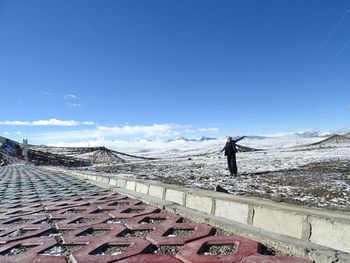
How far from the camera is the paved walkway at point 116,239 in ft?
7.41

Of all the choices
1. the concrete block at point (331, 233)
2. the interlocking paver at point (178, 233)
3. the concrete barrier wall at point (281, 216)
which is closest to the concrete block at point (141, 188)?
the concrete barrier wall at point (281, 216)

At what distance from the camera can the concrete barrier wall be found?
2260 millimetres

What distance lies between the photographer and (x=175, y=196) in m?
4.54

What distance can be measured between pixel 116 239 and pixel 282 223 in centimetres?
138

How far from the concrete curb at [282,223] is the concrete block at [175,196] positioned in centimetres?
28

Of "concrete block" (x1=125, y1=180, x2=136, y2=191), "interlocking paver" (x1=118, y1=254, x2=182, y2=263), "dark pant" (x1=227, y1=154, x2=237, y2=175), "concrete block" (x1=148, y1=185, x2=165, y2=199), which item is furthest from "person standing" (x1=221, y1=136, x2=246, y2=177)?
"interlocking paver" (x1=118, y1=254, x2=182, y2=263)

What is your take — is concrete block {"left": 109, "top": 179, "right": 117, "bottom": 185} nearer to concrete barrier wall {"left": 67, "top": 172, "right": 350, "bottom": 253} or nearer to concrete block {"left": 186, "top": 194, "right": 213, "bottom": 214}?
concrete barrier wall {"left": 67, "top": 172, "right": 350, "bottom": 253}

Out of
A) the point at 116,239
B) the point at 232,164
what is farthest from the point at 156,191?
the point at 232,164

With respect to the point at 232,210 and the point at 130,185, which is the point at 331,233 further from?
the point at 130,185

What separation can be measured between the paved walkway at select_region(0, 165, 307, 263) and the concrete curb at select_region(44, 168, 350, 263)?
111mm

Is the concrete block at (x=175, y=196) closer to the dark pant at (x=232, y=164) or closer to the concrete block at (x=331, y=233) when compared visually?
the concrete block at (x=331, y=233)

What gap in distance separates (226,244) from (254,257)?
0.36 m

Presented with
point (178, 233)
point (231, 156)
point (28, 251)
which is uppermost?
point (231, 156)

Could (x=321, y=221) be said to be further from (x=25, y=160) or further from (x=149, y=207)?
(x=25, y=160)
